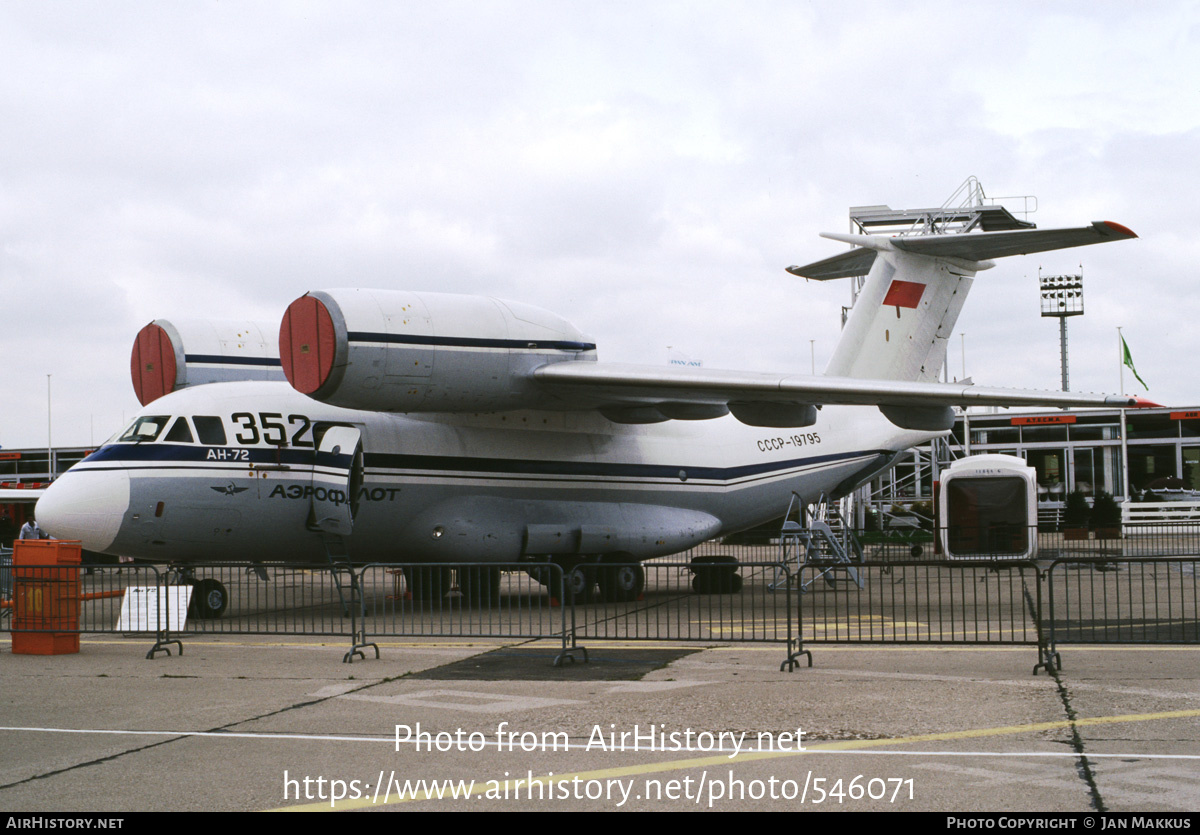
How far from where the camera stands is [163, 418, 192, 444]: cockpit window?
44.7 ft

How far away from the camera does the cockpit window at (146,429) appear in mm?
13602

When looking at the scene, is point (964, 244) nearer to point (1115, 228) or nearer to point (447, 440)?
point (1115, 228)

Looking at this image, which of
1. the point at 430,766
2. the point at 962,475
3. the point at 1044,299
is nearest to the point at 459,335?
the point at 430,766

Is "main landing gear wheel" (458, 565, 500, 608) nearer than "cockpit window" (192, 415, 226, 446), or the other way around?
"main landing gear wheel" (458, 565, 500, 608)

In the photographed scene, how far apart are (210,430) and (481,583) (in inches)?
162

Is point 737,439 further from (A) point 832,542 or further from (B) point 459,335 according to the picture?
(B) point 459,335

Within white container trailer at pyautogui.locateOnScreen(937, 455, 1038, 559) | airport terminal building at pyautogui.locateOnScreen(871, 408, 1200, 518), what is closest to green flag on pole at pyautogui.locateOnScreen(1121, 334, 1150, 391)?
airport terminal building at pyautogui.locateOnScreen(871, 408, 1200, 518)

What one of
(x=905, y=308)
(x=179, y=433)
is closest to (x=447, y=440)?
(x=179, y=433)

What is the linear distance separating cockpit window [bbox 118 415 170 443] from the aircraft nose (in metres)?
0.53

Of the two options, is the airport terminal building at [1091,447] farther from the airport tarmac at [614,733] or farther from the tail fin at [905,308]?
the airport tarmac at [614,733]

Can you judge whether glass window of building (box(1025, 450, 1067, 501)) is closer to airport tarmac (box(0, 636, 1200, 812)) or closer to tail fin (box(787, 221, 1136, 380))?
tail fin (box(787, 221, 1136, 380))

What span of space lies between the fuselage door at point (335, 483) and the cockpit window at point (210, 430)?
1.23 m

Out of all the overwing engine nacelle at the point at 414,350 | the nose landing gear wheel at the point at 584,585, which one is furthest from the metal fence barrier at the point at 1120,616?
the overwing engine nacelle at the point at 414,350

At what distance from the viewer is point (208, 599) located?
13555 millimetres
